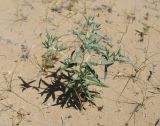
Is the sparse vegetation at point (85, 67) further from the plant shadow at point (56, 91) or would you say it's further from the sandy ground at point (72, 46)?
the sandy ground at point (72, 46)

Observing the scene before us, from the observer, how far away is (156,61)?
4.34m

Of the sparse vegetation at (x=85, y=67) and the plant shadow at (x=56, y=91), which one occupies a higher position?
the sparse vegetation at (x=85, y=67)

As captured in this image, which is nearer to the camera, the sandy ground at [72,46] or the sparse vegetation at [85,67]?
the sparse vegetation at [85,67]

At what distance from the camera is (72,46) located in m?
4.36

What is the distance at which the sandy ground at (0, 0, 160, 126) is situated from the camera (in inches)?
144

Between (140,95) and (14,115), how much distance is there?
132 cm

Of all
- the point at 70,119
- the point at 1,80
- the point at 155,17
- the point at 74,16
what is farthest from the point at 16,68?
the point at 155,17

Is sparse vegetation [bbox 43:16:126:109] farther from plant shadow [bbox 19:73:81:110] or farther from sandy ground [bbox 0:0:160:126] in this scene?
sandy ground [bbox 0:0:160:126]

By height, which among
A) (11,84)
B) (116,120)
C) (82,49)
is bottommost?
(116,120)

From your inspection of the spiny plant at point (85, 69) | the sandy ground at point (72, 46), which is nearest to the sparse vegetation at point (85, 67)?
the spiny plant at point (85, 69)

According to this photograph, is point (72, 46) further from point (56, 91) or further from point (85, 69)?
point (85, 69)

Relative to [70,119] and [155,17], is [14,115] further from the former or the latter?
[155,17]

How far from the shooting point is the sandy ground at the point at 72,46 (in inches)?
144

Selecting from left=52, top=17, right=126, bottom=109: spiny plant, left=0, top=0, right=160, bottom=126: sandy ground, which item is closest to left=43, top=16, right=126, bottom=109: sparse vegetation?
left=52, top=17, right=126, bottom=109: spiny plant
